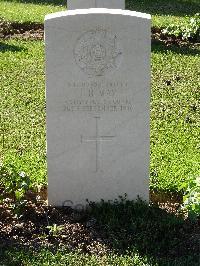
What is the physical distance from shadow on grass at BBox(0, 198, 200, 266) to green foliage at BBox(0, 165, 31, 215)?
216mm

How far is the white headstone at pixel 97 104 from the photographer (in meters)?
5.32

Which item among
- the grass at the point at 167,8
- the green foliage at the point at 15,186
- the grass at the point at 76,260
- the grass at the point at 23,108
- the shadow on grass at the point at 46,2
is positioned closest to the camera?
the grass at the point at 76,260

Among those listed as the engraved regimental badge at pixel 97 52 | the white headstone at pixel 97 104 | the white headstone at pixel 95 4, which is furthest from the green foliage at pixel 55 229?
the white headstone at pixel 95 4

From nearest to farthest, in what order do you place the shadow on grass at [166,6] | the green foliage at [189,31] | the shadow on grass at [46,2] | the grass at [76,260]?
1. the grass at [76,260]
2. the green foliage at [189,31]
3. the shadow on grass at [166,6]
4. the shadow on grass at [46,2]

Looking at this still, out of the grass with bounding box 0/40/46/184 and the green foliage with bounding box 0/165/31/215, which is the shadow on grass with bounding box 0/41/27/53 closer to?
the grass with bounding box 0/40/46/184

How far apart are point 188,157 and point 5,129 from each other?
2464mm

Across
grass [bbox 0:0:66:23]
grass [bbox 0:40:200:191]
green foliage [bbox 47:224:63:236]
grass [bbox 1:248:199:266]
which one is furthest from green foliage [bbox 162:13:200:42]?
grass [bbox 1:248:199:266]

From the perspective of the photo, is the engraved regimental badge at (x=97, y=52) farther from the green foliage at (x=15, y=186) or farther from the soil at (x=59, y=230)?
the soil at (x=59, y=230)

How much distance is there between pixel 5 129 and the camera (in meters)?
8.07

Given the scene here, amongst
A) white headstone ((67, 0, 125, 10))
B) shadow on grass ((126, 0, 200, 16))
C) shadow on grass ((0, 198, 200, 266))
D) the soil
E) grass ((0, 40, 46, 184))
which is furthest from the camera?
shadow on grass ((126, 0, 200, 16))

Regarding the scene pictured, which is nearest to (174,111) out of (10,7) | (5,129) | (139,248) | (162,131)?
(162,131)

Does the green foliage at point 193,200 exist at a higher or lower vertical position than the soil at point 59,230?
higher

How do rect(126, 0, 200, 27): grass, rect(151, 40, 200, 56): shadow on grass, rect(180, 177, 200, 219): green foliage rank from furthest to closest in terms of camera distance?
rect(126, 0, 200, 27): grass → rect(151, 40, 200, 56): shadow on grass → rect(180, 177, 200, 219): green foliage

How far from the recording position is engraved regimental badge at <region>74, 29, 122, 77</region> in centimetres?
536
